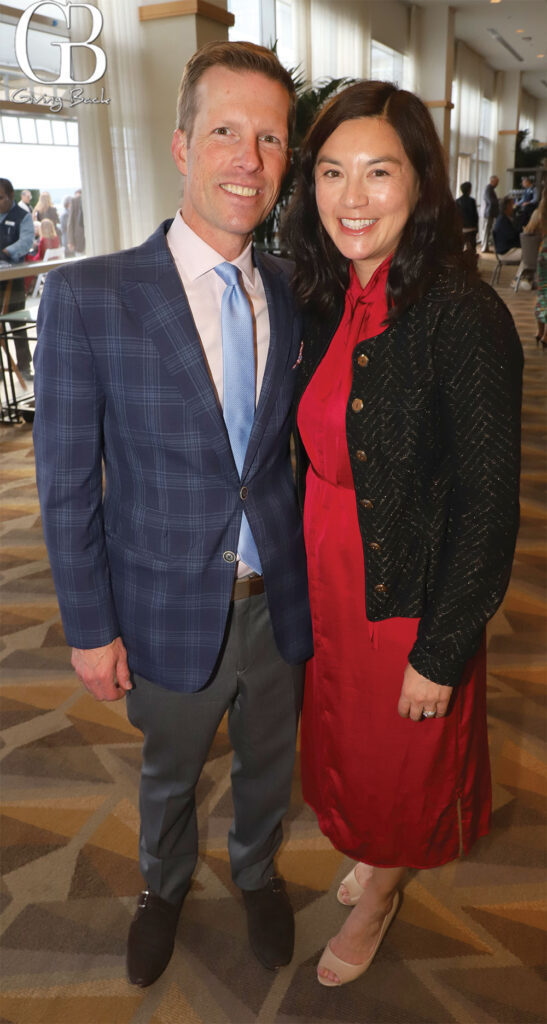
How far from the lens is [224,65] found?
1.36m

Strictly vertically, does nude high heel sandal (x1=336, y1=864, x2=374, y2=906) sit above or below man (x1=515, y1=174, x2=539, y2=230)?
below

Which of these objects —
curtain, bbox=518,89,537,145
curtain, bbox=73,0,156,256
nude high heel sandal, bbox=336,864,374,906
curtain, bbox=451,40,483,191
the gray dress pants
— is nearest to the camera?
the gray dress pants

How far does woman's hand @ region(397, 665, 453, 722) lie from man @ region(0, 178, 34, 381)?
5.03 meters

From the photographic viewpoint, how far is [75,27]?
557cm

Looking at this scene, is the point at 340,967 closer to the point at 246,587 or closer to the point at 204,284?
the point at 246,587

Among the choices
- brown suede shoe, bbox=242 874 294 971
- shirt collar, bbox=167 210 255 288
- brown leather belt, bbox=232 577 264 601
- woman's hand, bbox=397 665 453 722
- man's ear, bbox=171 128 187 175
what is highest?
man's ear, bbox=171 128 187 175

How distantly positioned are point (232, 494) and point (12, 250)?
212 inches

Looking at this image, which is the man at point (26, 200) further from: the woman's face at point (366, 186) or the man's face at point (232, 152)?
the woman's face at point (366, 186)

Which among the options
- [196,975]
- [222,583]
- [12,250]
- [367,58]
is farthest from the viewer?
[367,58]

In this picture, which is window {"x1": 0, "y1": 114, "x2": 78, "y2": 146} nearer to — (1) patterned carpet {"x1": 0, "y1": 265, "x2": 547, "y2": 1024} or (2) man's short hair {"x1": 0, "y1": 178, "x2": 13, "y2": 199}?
(2) man's short hair {"x1": 0, "y1": 178, "x2": 13, "y2": 199}

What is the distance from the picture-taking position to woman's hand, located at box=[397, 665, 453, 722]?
4.49 feet

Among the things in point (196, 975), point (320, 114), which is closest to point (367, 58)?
point (320, 114)

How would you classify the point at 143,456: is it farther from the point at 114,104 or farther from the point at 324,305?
the point at 114,104

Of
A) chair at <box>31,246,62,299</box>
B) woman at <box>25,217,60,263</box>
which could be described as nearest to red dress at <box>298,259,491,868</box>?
chair at <box>31,246,62,299</box>
